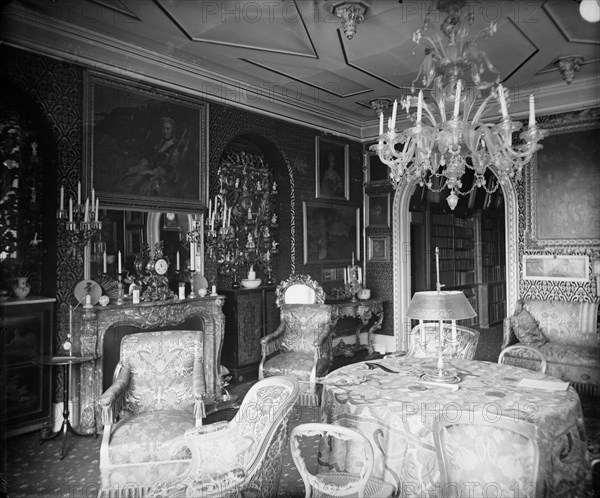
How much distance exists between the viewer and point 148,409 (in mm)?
3746

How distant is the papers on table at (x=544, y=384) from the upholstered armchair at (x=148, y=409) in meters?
2.29

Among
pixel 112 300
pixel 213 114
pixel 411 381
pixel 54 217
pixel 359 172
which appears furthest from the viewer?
pixel 359 172

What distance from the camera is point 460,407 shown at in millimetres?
2828

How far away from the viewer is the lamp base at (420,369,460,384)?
3336mm

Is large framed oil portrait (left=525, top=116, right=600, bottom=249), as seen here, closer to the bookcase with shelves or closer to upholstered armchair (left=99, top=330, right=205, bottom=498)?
the bookcase with shelves

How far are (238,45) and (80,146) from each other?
201cm

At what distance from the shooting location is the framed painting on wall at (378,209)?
8430mm

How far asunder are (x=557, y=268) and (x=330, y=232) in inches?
135

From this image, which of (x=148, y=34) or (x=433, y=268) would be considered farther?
(x=433, y=268)

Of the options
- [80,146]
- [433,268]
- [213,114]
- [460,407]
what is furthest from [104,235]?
[433,268]

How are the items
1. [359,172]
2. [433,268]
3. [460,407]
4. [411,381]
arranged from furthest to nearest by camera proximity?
[433,268] < [359,172] < [411,381] < [460,407]

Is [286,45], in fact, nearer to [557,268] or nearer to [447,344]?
[447,344]

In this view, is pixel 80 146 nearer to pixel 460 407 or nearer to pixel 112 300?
pixel 112 300

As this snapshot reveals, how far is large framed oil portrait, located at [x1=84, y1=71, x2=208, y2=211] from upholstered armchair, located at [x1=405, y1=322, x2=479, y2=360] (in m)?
A: 3.12
